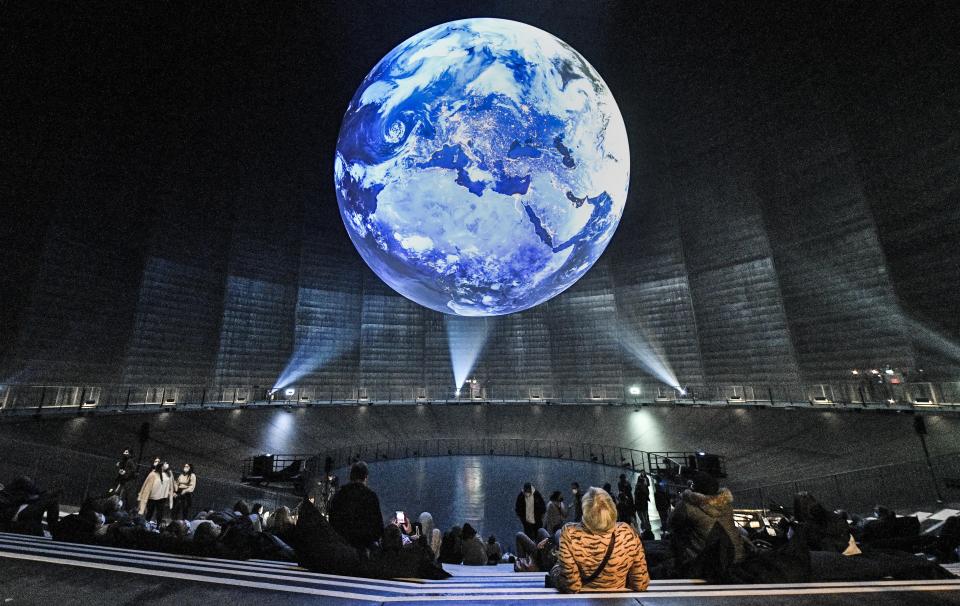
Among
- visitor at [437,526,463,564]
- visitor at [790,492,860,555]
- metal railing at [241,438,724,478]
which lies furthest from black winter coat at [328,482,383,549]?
metal railing at [241,438,724,478]

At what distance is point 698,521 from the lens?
10.5ft

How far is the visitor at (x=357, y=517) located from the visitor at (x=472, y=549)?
2.82 m

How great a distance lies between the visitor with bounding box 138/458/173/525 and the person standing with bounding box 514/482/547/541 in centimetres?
723

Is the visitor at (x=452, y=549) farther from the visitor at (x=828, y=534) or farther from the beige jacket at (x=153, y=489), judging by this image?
the beige jacket at (x=153, y=489)

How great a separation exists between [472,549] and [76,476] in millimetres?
9723

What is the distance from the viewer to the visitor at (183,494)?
8.25 m

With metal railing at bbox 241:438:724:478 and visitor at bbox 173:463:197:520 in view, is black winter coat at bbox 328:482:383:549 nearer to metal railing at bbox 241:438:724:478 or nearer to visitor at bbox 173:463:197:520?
visitor at bbox 173:463:197:520

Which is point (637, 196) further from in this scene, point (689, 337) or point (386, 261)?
point (386, 261)

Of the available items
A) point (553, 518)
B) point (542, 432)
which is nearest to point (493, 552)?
point (553, 518)

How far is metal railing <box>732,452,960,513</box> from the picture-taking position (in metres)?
8.60

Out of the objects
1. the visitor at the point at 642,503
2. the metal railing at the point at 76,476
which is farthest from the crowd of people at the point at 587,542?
the metal railing at the point at 76,476

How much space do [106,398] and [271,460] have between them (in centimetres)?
993

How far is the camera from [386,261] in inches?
231

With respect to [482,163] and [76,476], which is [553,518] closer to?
[482,163]
